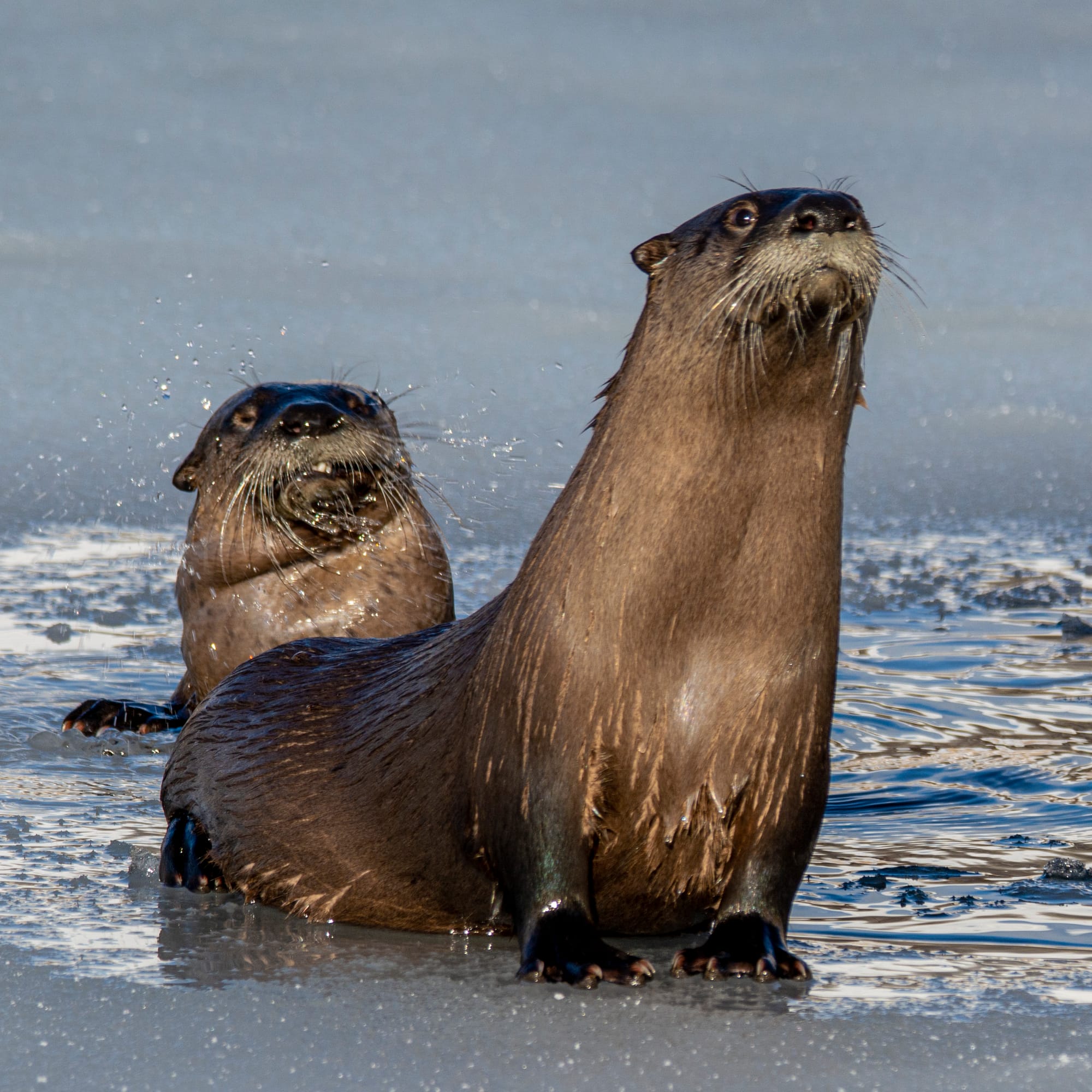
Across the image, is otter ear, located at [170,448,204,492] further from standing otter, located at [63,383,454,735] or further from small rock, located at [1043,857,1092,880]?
small rock, located at [1043,857,1092,880]

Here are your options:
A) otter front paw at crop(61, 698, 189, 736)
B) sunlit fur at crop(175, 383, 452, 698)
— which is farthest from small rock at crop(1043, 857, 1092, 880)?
otter front paw at crop(61, 698, 189, 736)

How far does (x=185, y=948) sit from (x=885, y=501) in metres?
5.05

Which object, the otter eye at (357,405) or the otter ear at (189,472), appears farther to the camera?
the otter ear at (189,472)

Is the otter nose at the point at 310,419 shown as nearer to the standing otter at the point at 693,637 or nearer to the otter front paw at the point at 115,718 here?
the otter front paw at the point at 115,718

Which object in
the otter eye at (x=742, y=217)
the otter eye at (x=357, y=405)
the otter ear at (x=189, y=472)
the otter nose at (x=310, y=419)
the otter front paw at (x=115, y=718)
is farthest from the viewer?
the otter ear at (x=189, y=472)

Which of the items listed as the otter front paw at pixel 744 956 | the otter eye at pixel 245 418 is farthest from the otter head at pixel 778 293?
the otter eye at pixel 245 418

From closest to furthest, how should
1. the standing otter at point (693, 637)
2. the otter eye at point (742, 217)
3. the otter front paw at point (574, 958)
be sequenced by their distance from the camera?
the otter front paw at point (574, 958) < the standing otter at point (693, 637) < the otter eye at point (742, 217)

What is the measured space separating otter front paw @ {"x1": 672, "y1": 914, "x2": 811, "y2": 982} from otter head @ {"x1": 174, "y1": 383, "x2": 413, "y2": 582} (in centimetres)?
213

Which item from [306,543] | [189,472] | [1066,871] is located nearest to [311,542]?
[306,543]

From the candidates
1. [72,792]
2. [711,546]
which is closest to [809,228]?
[711,546]

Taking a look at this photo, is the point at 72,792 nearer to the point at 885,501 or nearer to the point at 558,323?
the point at 885,501

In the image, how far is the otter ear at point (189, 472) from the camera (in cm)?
482

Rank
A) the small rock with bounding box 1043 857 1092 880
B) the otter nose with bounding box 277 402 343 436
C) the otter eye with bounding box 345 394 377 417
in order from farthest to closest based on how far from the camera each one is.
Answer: the otter eye with bounding box 345 394 377 417 < the otter nose with bounding box 277 402 343 436 < the small rock with bounding box 1043 857 1092 880

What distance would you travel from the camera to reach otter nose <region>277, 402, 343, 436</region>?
4410 mm
